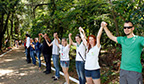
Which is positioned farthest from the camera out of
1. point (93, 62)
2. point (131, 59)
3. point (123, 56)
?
point (93, 62)

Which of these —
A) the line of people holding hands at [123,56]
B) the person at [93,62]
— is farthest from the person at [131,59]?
the person at [93,62]

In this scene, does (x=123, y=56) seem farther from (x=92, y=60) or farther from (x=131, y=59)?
(x=92, y=60)

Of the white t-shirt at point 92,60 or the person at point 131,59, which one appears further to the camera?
A: the white t-shirt at point 92,60

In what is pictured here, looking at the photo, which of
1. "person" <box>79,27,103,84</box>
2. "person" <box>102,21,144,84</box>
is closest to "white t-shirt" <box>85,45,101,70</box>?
"person" <box>79,27,103,84</box>

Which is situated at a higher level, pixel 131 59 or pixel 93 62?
pixel 131 59

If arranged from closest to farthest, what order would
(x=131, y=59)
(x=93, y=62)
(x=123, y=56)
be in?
(x=131, y=59) < (x=123, y=56) < (x=93, y=62)

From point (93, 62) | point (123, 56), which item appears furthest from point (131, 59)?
point (93, 62)

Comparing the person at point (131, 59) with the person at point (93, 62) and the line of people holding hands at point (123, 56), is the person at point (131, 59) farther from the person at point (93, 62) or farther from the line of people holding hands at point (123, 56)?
the person at point (93, 62)

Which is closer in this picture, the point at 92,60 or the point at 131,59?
the point at 131,59

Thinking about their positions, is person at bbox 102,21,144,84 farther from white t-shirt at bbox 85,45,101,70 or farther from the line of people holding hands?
white t-shirt at bbox 85,45,101,70

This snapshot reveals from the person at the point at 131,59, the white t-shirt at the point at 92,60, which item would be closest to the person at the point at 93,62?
the white t-shirt at the point at 92,60

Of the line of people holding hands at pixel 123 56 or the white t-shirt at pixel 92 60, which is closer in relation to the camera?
the line of people holding hands at pixel 123 56

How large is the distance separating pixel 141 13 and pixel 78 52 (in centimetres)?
222

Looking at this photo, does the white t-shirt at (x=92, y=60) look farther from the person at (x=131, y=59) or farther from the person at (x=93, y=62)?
the person at (x=131, y=59)
